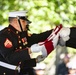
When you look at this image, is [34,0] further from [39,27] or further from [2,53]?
[2,53]

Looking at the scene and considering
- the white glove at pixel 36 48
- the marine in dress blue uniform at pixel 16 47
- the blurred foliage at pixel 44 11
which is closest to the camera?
the white glove at pixel 36 48

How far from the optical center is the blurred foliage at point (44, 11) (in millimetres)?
6793

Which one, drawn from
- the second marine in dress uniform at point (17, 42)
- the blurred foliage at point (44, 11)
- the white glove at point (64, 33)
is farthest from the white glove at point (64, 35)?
the blurred foliage at point (44, 11)

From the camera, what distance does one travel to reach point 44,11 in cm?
684

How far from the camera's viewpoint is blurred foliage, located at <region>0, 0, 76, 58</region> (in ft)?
22.3

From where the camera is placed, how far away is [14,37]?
179 inches

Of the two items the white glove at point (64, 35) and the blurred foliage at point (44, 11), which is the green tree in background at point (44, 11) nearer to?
the blurred foliage at point (44, 11)

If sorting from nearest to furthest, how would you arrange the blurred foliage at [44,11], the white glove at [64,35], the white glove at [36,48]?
the white glove at [36,48], the white glove at [64,35], the blurred foliage at [44,11]

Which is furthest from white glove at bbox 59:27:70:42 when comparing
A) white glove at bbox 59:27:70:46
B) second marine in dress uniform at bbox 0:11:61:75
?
second marine in dress uniform at bbox 0:11:61:75

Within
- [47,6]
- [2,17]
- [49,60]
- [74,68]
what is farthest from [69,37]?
[49,60]

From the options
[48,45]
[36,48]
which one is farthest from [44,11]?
[36,48]

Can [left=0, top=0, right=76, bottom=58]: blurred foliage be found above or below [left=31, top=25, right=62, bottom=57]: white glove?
below

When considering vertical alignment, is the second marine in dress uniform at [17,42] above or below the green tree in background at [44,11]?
above

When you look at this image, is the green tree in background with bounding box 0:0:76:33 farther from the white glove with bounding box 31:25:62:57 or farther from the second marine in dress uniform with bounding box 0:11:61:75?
the white glove with bounding box 31:25:62:57
